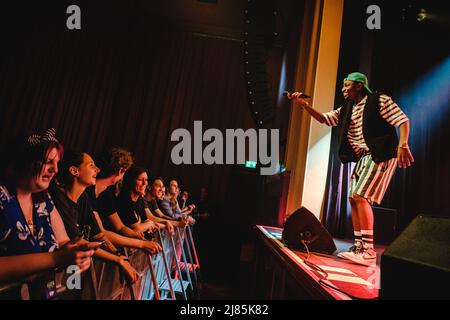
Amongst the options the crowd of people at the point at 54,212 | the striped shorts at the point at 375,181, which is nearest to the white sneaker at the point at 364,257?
the striped shorts at the point at 375,181

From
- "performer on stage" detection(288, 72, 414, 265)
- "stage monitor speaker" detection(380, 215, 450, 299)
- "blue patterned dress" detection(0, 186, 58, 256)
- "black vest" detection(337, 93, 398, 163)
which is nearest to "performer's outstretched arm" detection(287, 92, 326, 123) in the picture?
"performer on stage" detection(288, 72, 414, 265)

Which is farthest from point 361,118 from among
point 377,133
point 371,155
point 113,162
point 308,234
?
point 113,162

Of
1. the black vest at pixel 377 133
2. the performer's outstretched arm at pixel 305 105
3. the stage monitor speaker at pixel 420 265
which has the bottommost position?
the stage monitor speaker at pixel 420 265

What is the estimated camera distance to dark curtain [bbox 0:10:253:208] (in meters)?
7.02

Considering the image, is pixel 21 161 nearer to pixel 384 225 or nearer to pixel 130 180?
pixel 130 180

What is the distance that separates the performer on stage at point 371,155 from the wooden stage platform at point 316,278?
7.9 inches

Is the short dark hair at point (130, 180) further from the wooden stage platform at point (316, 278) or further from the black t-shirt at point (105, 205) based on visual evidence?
the wooden stage platform at point (316, 278)

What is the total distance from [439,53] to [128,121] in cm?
657

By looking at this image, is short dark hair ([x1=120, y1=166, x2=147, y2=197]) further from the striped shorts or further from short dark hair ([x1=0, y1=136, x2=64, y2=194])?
the striped shorts

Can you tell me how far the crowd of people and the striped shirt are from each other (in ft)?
5.53

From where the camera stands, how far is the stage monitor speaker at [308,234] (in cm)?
196

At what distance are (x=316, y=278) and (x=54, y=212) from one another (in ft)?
4.43

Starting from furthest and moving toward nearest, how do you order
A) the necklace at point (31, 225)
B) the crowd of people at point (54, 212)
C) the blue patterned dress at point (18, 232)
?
the necklace at point (31, 225), the blue patterned dress at point (18, 232), the crowd of people at point (54, 212)

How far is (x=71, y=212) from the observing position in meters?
1.57
